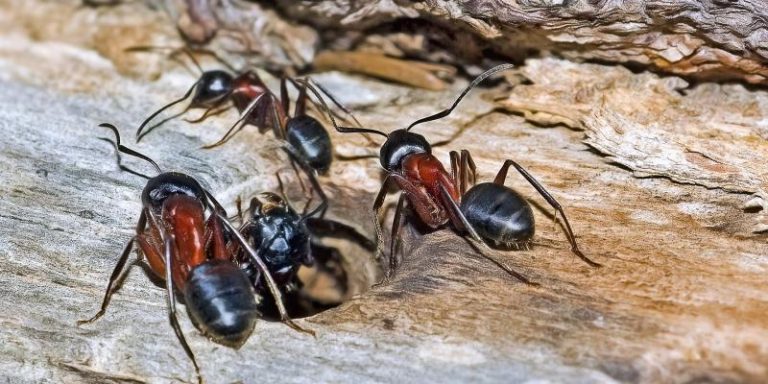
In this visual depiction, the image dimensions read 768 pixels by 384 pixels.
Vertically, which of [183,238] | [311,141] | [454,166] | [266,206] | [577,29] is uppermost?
[577,29]

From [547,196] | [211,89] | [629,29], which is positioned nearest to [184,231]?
[211,89]

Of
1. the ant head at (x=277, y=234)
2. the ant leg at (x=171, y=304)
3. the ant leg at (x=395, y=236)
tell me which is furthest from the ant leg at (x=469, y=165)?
the ant leg at (x=171, y=304)

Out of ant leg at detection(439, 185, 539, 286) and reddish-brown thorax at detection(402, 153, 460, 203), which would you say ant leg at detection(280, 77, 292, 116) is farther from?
ant leg at detection(439, 185, 539, 286)

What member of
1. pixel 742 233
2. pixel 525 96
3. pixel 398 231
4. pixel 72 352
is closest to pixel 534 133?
pixel 525 96

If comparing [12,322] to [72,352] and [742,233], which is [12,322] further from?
[742,233]

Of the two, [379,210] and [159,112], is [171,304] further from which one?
[159,112]
